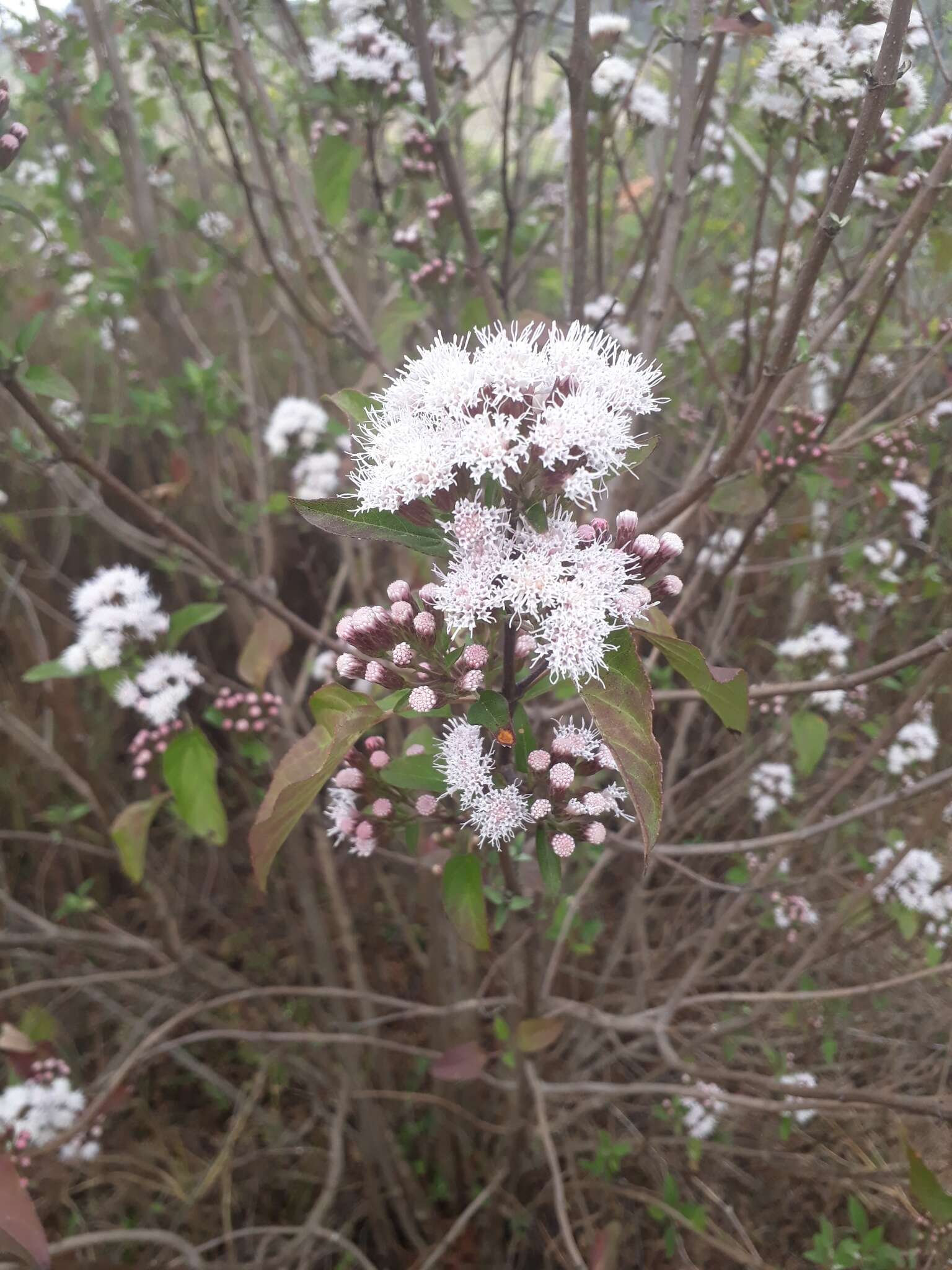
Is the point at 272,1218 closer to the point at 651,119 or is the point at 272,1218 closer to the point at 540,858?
the point at 540,858

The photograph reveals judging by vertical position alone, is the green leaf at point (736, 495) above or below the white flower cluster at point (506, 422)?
above

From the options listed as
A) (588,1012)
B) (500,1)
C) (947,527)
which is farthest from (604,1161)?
(500,1)

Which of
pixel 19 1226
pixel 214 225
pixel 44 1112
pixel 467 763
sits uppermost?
pixel 214 225

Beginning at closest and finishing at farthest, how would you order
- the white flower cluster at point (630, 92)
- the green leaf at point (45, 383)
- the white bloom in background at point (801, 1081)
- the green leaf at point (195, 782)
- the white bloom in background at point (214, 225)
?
the green leaf at point (45, 383)
the green leaf at point (195, 782)
the white flower cluster at point (630, 92)
the white bloom in background at point (801, 1081)
the white bloom in background at point (214, 225)

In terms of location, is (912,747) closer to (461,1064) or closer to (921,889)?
(921,889)

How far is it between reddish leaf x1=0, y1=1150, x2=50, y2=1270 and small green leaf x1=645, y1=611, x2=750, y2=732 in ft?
3.97

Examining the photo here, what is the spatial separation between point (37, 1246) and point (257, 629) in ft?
3.85

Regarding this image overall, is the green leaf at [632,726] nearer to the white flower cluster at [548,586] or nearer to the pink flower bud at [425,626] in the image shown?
the white flower cluster at [548,586]

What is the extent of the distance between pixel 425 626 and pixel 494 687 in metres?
0.13

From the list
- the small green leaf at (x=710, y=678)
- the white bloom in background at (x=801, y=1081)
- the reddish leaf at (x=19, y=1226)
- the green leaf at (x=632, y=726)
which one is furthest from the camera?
the white bloom in background at (x=801, y=1081)

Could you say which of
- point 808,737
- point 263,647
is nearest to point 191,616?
point 263,647

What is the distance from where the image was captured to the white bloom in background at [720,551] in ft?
8.22

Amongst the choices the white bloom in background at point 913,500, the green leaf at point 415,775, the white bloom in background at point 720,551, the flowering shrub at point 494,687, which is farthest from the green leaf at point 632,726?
the white bloom in background at point 913,500

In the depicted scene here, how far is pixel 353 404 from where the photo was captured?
45.6 inches
